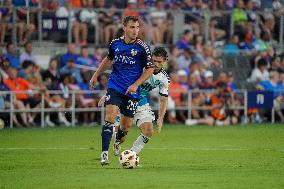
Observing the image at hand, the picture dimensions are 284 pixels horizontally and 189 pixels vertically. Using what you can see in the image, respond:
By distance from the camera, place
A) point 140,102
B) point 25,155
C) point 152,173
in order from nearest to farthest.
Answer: point 152,173 → point 140,102 → point 25,155

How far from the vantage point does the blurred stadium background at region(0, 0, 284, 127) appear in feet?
91.0

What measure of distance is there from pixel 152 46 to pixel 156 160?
14.3 m

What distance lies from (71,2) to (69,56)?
2.39m

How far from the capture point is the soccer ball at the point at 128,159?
15391 mm

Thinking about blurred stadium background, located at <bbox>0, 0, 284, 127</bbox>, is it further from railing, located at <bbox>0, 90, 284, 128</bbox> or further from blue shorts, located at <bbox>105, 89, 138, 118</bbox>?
blue shorts, located at <bbox>105, 89, 138, 118</bbox>

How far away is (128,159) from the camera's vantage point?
50.6 feet

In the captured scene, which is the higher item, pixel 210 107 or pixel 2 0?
pixel 2 0

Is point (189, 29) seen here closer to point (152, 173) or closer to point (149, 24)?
point (149, 24)

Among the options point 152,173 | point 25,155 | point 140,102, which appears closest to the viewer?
point 152,173

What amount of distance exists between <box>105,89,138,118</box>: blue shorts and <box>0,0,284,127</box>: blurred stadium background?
10.8 m

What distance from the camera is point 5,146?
808 inches

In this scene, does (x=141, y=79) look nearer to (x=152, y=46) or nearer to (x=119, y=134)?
(x=119, y=134)

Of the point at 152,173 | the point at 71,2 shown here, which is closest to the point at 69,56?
the point at 71,2

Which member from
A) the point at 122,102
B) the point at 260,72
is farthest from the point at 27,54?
the point at 122,102
